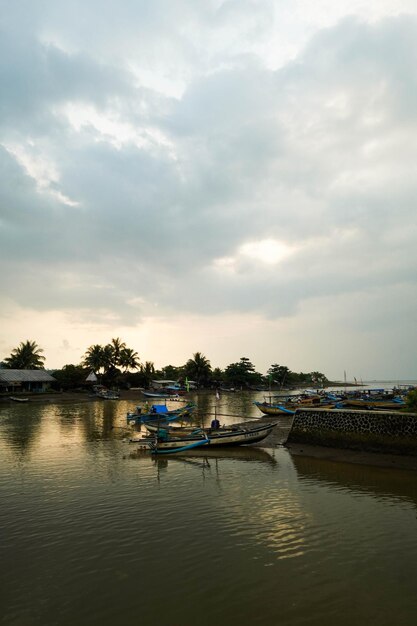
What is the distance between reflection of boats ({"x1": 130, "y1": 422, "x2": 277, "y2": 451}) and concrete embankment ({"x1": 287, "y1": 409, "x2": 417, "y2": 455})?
2.64m

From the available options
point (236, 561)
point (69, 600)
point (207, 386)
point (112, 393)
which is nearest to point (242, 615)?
point (236, 561)

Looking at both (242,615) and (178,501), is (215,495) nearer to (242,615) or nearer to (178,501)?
(178,501)

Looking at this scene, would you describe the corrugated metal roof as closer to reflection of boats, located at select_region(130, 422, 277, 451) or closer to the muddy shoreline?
reflection of boats, located at select_region(130, 422, 277, 451)

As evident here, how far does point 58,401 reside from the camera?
232ft

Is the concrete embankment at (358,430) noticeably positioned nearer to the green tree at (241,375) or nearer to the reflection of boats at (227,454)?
the reflection of boats at (227,454)

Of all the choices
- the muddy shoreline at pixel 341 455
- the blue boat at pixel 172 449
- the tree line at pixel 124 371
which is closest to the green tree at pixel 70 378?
the tree line at pixel 124 371

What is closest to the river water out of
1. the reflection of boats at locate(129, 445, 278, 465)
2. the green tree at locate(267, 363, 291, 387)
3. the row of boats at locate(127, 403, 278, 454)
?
the reflection of boats at locate(129, 445, 278, 465)

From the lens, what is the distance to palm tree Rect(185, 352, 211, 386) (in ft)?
400

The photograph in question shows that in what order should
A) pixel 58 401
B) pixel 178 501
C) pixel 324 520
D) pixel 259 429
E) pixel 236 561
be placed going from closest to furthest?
pixel 236 561
pixel 324 520
pixel 178 501
pixel 259 429
pixel 58 401

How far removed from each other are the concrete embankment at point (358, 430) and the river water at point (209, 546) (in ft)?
8.90

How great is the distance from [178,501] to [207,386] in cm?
11188

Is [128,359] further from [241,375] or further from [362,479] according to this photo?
[362,479]

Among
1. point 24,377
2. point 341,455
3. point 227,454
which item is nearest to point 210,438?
point 227,454

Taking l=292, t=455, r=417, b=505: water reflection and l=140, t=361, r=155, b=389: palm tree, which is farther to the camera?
l=140, t=361, r=155, b=389: palm tree
